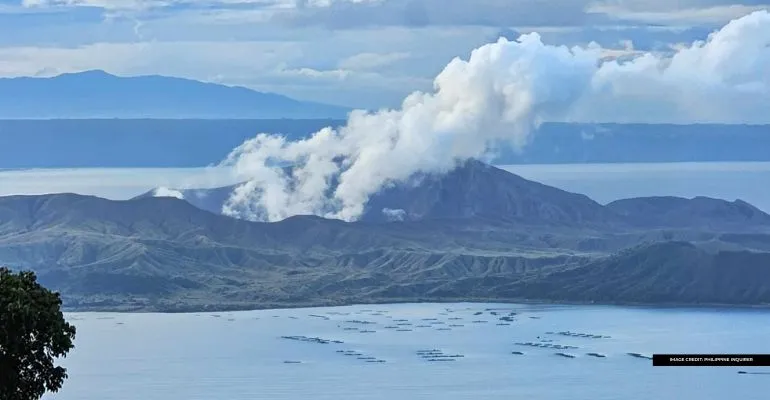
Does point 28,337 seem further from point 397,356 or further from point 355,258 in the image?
point 355,258

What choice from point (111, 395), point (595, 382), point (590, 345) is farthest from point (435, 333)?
point (111, 395)

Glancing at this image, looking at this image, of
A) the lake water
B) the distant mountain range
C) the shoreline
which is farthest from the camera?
the distant mountain range

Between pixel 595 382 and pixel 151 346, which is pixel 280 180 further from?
pixel 595 382

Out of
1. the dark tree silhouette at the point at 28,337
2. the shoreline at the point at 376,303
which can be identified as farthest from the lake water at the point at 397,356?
the dark tree silhouette at the point at 28,337

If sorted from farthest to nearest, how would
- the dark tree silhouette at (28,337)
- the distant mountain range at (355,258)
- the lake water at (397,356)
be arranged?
the distant mountain range at (355,258) → the lake water at (397,356) → the dark tree silhouette at (28,337)

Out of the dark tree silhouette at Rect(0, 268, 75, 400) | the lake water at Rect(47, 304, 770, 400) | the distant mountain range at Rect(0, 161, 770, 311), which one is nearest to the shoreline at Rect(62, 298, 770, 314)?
the distant mountain range at Rect(0, 161, 770, 311)

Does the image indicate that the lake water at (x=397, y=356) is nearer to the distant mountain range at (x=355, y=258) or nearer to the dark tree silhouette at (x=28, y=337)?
the distant mountain range at (x=355, y=258)

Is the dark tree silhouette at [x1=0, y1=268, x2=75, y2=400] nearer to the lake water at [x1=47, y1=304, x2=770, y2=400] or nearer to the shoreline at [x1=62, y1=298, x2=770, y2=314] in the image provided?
the lake water at [x1=47, y1=304, x2=770, y2=400]
